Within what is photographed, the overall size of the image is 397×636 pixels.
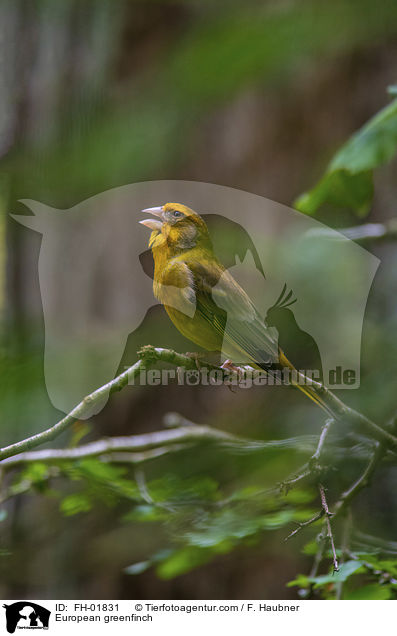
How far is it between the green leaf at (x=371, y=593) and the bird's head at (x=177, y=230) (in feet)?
1.42

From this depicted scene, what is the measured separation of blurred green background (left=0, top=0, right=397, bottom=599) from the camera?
0.83m

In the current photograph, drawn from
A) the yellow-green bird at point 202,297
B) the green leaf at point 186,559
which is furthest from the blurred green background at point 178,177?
the yellow-green bird at point 202,297

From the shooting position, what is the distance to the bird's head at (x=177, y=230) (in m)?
0.57

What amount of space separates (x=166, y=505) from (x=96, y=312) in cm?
42

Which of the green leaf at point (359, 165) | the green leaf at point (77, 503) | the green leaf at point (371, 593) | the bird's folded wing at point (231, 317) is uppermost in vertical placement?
the green leaf at point (359, 165)

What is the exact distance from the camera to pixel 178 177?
3.72ft

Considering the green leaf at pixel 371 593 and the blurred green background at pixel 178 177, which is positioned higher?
the blurred green background at pixel 178 177

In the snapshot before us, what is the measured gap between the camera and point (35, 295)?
Result: 1.03 metres

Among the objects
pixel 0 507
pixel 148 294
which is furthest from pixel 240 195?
pixel 0 507

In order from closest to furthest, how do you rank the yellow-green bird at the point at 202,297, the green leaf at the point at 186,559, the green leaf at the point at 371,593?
the yellow-green bird at the point at 202,297 < the green leaf at the point at 371,593 < the green leaf at the point at 186,559

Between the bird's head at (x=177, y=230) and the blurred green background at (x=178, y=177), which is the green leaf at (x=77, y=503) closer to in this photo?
the blurred green background at (x=178, y=177)

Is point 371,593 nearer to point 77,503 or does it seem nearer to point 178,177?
point 77,503
